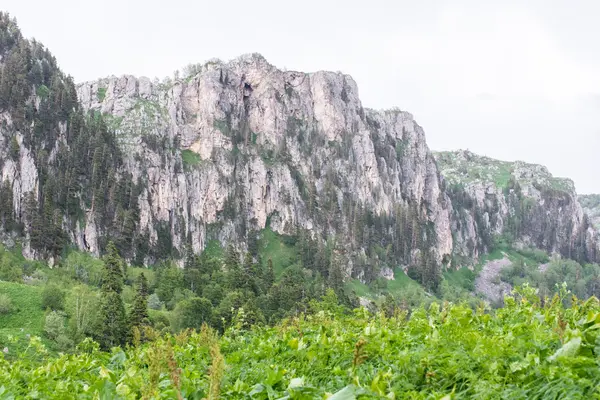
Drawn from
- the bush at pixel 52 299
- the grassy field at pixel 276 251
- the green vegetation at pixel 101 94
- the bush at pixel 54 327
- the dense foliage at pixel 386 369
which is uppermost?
the green vegetation at pixel 101 94

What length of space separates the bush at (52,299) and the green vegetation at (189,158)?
338 ft

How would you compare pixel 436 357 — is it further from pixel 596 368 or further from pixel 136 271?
pixel 136 271

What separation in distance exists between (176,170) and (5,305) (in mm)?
103732

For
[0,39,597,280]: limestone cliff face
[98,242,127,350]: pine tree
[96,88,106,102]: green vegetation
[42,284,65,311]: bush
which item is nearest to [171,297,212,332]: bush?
[98,242,127,350]: pine tree

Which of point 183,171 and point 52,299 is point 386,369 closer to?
point 52,299

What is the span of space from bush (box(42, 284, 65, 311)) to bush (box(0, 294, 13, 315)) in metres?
4.22

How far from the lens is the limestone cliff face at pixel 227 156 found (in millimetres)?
151625

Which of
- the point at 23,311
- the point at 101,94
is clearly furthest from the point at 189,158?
the point at 23,311

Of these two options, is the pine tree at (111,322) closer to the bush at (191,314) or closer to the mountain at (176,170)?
the bush at (191,314)

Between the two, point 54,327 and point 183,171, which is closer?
point 54,327

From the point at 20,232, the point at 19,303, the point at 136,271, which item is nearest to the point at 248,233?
the point at 136,271

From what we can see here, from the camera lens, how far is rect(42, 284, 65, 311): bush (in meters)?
59.6

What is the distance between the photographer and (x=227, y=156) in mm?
169125

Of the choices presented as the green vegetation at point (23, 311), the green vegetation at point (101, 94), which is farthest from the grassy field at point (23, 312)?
the green vegetation at point (101, 94)
